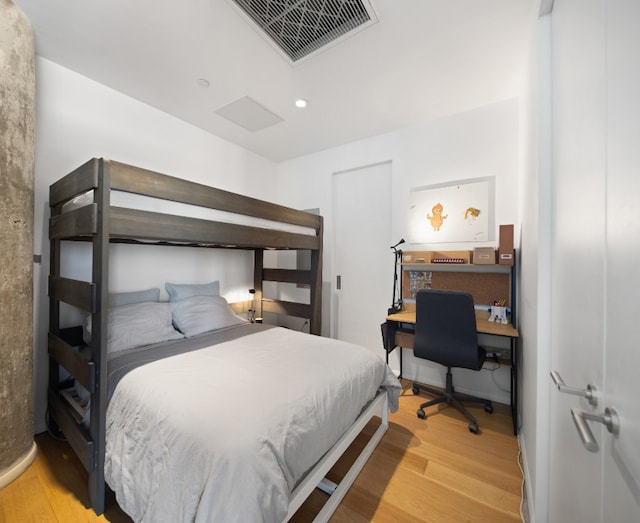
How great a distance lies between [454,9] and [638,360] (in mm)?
1972

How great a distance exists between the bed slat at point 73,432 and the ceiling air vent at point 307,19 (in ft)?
8.24

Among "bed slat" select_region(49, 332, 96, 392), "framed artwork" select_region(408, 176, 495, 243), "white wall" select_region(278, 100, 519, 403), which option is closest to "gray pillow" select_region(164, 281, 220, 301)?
"bed slat" select_region(49, 332, 96, 392)

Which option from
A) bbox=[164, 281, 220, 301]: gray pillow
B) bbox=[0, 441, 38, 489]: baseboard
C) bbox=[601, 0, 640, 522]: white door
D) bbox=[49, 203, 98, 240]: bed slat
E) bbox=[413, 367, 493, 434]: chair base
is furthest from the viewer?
bbox=[164, 281, 220, 301]: gray pillow

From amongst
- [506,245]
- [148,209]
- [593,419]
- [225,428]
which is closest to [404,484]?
[225,428]

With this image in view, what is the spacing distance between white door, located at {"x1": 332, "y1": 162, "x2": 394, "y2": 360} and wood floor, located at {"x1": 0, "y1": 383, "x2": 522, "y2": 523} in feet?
4.14

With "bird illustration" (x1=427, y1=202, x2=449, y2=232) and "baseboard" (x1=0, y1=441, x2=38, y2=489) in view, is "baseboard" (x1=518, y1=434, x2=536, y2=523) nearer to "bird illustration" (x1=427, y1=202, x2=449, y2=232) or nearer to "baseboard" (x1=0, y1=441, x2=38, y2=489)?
"bird illustration" (x1=427, y1=202, x2=449, y2=232)

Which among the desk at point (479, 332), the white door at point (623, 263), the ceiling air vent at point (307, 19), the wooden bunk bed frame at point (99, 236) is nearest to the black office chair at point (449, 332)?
the desk at point (479, 332)

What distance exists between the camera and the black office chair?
80.2 inches

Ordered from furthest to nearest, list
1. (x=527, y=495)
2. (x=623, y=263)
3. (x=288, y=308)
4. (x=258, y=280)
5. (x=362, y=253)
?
(x=258, y=280), (x=362, y=253), (x=288, y=308), (x=527, y=495), (x=623, y=263)

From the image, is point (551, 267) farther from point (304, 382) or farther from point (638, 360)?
point (304, 382)

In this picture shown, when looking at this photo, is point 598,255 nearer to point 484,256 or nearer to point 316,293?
point 484,256

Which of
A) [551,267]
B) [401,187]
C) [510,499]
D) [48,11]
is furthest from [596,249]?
[48,11]

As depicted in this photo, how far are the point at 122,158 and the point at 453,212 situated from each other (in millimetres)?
3126

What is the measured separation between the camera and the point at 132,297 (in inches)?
92.0
